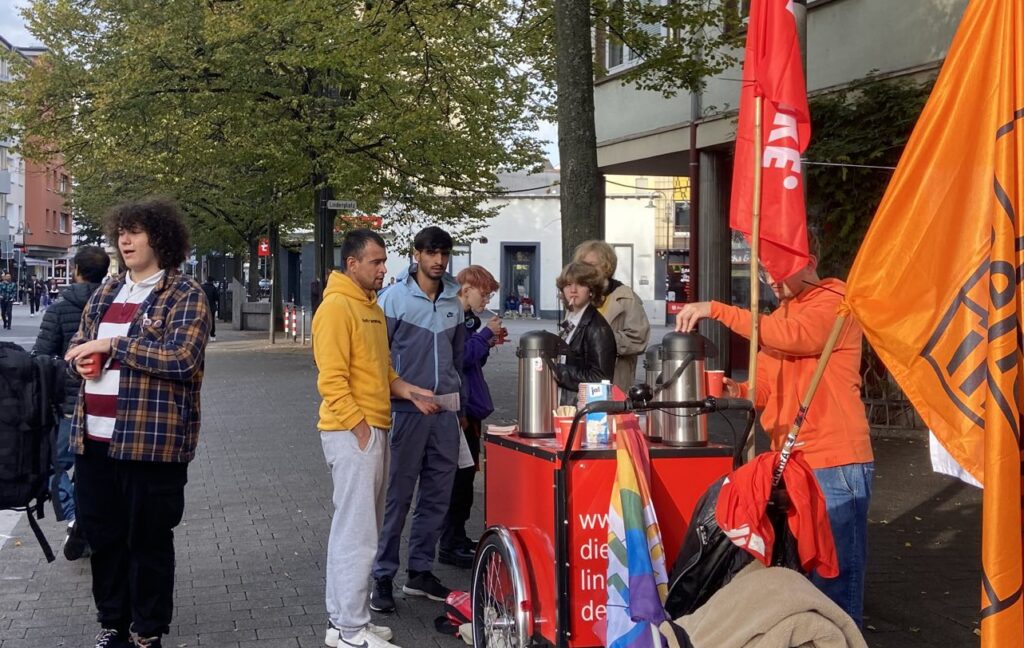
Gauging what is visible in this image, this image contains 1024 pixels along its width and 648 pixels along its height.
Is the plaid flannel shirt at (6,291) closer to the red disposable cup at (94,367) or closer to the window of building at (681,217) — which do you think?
the window of building at (681,217)

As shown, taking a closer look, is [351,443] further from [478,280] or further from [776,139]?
[776,139]

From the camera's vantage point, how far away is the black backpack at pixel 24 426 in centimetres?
485

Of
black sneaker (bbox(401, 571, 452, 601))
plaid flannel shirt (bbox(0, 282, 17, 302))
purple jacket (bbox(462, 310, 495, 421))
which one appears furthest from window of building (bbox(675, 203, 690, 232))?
black sneaker (bbox(401, 571, 452, 601))

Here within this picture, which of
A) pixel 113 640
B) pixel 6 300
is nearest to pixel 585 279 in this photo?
pixel 113 640

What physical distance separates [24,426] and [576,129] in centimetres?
551

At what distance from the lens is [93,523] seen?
4945 millimetres

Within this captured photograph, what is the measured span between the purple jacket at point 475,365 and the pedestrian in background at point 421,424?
0.68 meters

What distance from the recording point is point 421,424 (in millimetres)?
6090

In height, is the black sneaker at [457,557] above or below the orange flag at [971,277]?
below

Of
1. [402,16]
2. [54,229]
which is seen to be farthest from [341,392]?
[54,229]

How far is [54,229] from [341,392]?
98475mm

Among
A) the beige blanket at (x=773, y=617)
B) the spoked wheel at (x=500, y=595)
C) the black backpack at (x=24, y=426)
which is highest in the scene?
the black backpack at (x=24, y=426)

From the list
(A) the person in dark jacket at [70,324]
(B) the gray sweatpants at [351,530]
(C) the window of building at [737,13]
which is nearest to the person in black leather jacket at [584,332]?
(B) the gray sweatpants at [351,530]

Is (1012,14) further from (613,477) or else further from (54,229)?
(54,229)
